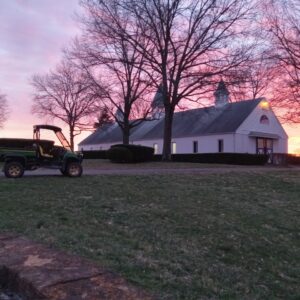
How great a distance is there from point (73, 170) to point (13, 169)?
2182 millimetres

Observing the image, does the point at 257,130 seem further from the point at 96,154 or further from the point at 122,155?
the point at 122,155

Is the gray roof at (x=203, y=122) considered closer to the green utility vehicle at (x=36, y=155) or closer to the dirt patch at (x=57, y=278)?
the green utility vehicle at (x=36, y=155)

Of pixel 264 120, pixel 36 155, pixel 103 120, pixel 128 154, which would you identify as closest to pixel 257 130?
pixel 264 120

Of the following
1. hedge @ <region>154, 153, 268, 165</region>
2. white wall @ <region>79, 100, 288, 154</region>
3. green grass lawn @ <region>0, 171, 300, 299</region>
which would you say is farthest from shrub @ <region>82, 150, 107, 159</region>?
green grass lawn @ <region>0, 171, 300, 299</region>

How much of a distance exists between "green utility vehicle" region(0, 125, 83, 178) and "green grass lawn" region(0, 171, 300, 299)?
2.89 metres

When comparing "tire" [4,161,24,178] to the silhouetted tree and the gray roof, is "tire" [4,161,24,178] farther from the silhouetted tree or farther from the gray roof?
the silhouetted tree

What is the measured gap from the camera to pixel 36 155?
1817 cm

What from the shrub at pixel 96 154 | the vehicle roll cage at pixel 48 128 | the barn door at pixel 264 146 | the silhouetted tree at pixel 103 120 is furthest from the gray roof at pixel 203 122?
the vehicle roll cage at pixel 48 128

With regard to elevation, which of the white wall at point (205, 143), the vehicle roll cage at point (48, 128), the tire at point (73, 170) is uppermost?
the white wall at point (205, 143)

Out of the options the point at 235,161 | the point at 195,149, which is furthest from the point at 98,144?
the point at 235,161

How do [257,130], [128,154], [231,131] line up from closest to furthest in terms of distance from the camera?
[128,154] → [231,131] → [257,130]

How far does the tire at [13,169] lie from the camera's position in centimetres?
1734

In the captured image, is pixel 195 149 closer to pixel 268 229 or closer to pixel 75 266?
pixel 268 229

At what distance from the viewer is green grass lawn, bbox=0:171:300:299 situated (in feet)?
21.5
